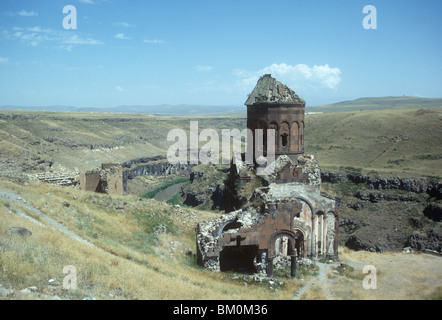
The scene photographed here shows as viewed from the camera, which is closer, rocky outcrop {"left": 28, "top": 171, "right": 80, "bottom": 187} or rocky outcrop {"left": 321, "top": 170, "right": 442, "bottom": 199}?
rocky outcrop {"left": 28, "top": 171, "right": 80, "bottom": 187}

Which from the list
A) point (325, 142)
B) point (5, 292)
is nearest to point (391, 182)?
point (325, 142)

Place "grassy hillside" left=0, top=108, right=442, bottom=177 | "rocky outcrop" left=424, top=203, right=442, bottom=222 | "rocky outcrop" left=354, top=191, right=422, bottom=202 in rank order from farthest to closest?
"grassy hillside" left=0, top=108, right=442, bottom=177 < "rocky outcrop" left=354, top=191, right=422, bottom=202 < "rocky outcrop" left=424, top=203, right=442, bottom=222

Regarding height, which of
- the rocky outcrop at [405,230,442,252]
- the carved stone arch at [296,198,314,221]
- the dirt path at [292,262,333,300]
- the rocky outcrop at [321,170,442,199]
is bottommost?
the rocky outcrop at [405,230,442,252]

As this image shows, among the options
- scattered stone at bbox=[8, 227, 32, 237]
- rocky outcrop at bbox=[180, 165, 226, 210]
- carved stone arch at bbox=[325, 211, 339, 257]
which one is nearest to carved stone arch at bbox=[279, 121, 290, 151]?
carved stone arch at bbox=[325, 211, 339, 257]

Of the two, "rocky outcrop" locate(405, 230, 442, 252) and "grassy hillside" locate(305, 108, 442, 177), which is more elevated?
"grassy hillside" locate(305, 108, 442, 177)

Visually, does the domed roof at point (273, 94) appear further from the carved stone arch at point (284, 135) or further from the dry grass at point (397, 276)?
the dry grass at point (397, 276)

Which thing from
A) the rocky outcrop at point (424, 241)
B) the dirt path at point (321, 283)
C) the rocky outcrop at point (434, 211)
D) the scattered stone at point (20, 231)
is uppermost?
the scattered stone at point (20, 231)

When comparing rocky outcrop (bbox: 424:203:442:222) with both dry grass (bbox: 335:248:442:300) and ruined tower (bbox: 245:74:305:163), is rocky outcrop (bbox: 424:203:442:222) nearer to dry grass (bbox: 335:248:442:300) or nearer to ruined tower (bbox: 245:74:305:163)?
dry grass (bbox: 335:248:442:300)

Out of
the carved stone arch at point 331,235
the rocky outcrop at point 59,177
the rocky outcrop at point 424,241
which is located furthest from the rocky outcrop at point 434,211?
the rocky outcrop at point 59,177

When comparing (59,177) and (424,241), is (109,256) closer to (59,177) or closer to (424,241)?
(59,177)

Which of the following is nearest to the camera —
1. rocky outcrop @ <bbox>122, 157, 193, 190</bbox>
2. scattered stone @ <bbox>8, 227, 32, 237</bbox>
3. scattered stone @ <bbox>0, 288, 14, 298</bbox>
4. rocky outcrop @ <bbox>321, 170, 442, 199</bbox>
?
scattered stone @ <bbox>0, 288, 14, 298</bbox>
